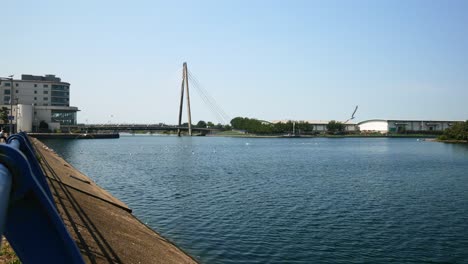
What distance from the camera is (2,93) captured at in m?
141

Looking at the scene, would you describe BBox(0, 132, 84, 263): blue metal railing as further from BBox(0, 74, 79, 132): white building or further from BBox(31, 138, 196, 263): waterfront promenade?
BBox(0, 74, 79, 132): white building

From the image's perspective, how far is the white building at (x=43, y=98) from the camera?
13950 centimetres

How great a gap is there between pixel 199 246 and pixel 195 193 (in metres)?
15.9

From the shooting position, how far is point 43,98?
493 ft

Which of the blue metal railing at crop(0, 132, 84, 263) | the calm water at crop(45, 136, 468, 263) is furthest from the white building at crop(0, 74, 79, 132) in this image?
the blue metal railing at crop(0, 132, 84, 263)

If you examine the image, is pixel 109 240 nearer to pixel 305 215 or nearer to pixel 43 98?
pixel 305 215

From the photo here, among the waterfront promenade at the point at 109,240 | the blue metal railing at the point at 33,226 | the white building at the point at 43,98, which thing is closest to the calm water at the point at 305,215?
the waterfront promenade at the point at 109,240

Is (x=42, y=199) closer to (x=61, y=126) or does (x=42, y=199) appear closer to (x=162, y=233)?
(x=162, y=233)

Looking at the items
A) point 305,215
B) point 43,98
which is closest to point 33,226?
point 305,215

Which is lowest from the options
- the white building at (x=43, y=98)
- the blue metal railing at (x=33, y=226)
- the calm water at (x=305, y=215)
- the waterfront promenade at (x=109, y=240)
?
the calm water at (x=305, y=215)

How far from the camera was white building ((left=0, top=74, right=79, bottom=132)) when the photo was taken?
140m

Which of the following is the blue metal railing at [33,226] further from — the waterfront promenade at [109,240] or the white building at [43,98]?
the white building at [43,98]

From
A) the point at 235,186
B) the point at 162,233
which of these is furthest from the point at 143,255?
the point at 235,186

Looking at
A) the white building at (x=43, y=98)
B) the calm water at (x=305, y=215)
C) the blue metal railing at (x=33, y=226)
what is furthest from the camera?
the white building at (x=43, y=98)
